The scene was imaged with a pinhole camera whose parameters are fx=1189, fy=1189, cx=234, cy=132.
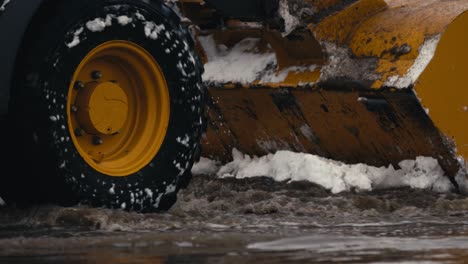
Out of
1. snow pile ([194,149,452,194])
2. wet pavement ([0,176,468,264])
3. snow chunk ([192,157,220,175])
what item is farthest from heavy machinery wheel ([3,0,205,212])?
snow chunk ([192,157,220,175])

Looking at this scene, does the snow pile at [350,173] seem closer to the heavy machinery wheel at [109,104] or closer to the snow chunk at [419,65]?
the snow chunk at [419,65]

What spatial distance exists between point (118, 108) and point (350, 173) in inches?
61.4

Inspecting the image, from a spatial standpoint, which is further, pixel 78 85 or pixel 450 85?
pixel 450 85

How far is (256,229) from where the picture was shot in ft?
13.6

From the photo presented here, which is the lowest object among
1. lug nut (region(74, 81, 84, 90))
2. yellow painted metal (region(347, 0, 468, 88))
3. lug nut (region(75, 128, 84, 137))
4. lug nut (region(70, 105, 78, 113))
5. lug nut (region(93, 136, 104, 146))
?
lug nut (region(93, 136, 104, 146))

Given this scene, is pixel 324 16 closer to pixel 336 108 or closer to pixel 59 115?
pixel 336 108

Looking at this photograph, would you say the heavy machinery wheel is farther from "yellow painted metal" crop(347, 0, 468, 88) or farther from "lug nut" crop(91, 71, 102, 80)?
"yellow painted metal" crop(347, 0, 468, 88)

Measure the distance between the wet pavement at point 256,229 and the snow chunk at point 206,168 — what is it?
29.2 inches

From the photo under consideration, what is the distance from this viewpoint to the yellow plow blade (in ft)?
17.7

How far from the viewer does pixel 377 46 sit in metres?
5.65

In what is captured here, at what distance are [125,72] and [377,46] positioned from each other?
1.54 meters

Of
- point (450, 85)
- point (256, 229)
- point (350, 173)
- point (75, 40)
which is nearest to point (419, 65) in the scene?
point (450, 85)

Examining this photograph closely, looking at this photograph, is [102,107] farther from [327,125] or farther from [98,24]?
[327,125]

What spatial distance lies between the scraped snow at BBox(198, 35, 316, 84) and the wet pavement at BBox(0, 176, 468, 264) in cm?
67
